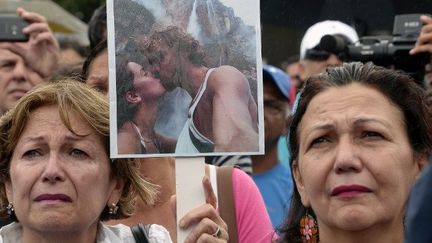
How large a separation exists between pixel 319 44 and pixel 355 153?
2.19 m

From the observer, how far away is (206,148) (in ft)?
9.48

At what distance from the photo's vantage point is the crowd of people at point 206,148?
283 centimetres

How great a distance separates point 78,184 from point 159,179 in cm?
79

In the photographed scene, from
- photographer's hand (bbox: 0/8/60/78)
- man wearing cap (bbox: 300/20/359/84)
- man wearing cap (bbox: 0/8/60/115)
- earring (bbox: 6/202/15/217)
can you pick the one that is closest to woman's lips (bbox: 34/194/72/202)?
earring (bbox: 6/202/15/217)

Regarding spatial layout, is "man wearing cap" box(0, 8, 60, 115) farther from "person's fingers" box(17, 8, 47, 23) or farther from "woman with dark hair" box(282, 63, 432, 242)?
"woman with dark hair" box(282, 63, 432, 242)

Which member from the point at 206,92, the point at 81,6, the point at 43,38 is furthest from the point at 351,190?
the point at 81,6

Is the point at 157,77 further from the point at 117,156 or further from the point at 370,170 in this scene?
the point at 370,170

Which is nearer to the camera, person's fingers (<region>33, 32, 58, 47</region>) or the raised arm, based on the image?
the raised arm

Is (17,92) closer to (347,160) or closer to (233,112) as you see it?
(233,112)

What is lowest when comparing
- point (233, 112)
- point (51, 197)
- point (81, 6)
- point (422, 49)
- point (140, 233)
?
point (140, 233)

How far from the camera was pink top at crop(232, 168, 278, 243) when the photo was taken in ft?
11.5

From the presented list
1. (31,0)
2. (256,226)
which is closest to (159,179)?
(256,226)

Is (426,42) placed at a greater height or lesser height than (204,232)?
greater

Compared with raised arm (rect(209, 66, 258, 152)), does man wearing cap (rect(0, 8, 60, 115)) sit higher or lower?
higher
